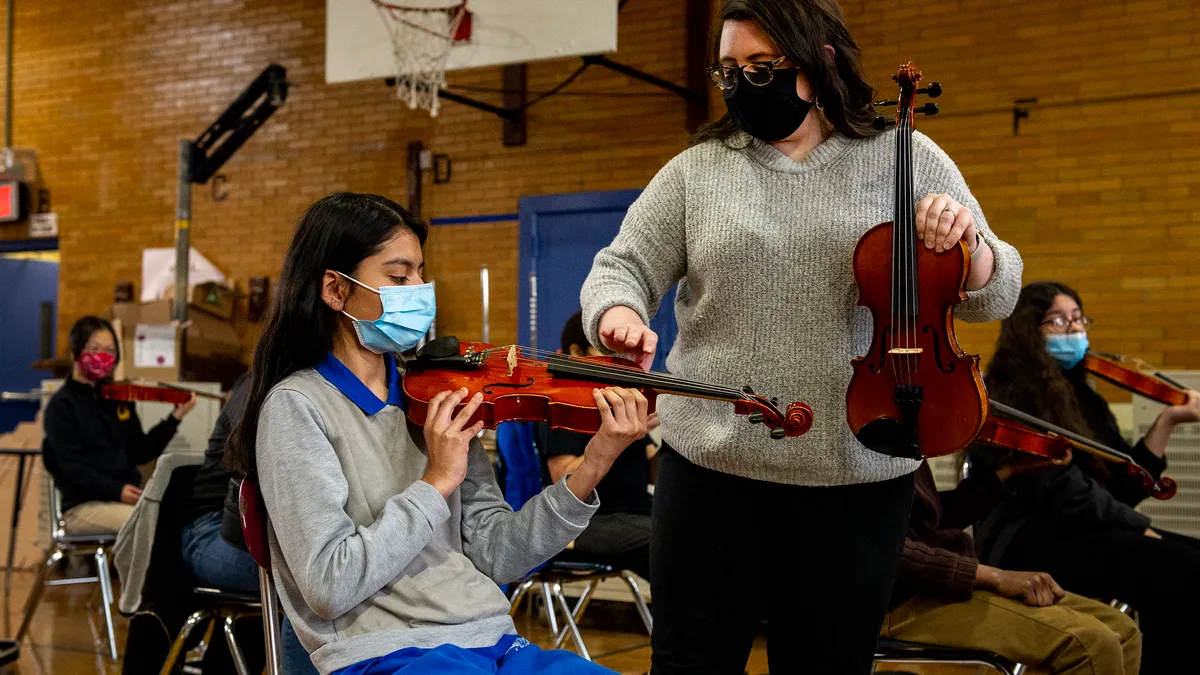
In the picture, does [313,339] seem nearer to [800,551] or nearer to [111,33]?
[800,551]

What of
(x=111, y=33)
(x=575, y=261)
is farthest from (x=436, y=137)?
(x=111, y=33)

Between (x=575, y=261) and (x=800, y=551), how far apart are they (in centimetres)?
523

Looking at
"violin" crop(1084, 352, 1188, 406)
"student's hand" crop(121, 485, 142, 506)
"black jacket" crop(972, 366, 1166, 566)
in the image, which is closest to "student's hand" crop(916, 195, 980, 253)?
"black jacket" crop(972, 366, 1166, 566)

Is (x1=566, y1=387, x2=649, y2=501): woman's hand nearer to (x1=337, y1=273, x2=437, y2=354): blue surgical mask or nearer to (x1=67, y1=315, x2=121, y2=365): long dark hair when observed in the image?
(x1=337, y1=273, x2=437, y2=354): blue surgical mask

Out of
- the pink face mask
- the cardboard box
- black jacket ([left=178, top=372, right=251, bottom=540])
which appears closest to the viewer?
black jacket ([left=178, top=372, right=251, bottom=540])

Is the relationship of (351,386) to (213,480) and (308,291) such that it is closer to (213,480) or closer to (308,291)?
(308,291)

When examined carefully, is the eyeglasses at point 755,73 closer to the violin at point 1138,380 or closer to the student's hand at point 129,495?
the violin at point 1138,380

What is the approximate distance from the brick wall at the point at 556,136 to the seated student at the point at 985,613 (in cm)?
341

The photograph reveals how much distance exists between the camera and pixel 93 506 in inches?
165

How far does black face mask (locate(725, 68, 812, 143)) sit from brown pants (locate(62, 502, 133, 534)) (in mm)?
3403

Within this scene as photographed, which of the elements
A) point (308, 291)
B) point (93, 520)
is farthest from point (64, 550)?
point (308, 291)

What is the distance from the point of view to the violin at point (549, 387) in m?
1.45

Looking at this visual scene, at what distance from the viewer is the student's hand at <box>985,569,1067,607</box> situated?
2.36 m

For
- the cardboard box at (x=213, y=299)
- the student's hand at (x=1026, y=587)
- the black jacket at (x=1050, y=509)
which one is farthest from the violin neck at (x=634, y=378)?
the cardboard box at (x=213, y=299)
